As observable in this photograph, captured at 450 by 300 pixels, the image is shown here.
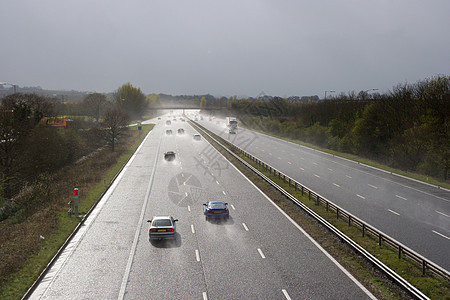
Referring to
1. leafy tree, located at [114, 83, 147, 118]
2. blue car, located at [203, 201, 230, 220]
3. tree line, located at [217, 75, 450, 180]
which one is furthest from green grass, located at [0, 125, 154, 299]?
leafy tree, located at [114, 83, 147, 118]

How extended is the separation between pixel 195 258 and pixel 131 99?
525ft

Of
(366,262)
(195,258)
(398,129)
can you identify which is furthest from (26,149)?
(398,129)

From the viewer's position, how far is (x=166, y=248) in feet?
71.4

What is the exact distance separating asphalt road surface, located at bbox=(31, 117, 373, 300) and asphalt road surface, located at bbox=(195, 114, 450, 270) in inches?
239

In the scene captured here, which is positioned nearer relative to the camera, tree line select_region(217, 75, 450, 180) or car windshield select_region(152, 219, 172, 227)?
car windshield select_region(152, 219, 172, 227)

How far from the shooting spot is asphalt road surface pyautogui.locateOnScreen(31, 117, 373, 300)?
Answer: 1652cm

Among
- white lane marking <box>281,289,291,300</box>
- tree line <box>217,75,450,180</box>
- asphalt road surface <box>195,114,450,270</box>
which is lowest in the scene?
white lane marking <box>281,289,291,300</box>

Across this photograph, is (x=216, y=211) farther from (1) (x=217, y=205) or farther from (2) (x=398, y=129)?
(2) (x=398, y=129)

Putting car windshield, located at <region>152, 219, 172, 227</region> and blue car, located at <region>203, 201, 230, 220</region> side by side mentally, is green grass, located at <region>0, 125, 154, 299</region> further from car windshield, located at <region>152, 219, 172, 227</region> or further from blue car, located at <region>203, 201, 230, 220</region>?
blue car, located at <region>203, 201, 230, 220</region>

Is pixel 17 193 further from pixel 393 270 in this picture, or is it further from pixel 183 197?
pixel 393 270

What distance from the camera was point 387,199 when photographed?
32656 millimetres

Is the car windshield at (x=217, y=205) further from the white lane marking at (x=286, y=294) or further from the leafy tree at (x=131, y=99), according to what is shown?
the leafy tree at (x=131, y=99)

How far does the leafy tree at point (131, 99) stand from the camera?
168 meters

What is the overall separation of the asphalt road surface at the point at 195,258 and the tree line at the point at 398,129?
2657 centimetres
